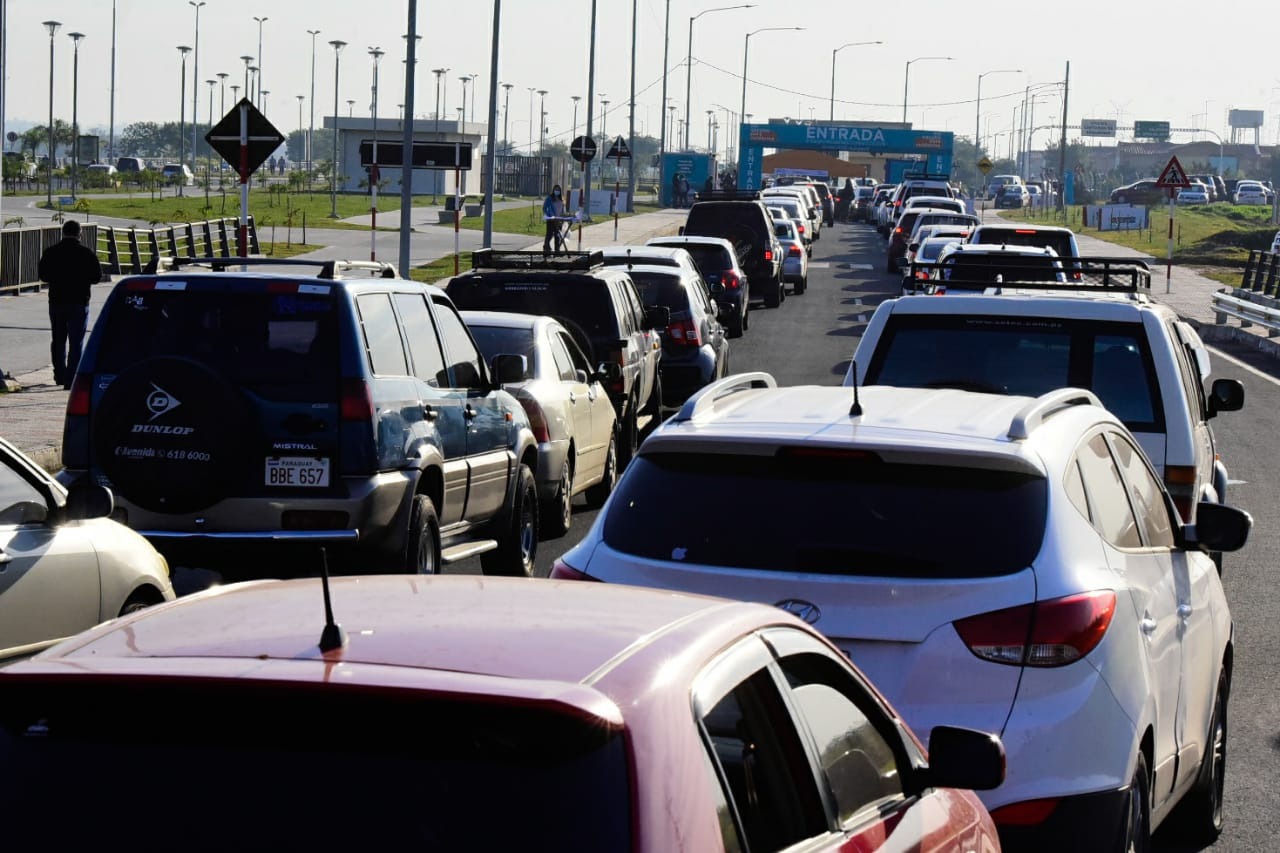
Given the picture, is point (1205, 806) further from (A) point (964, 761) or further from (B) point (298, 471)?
(B) point (298, 471)

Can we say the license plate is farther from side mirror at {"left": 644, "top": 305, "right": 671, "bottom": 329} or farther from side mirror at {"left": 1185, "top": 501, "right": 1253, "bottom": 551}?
side mirror at {"left": 644, "top": 305, "right": 671, "bottom": 329}

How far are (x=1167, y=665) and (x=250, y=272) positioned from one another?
619cm

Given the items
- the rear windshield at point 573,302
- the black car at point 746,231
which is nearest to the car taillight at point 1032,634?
the rear windshield at point 573,302

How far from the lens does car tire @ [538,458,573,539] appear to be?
44.7 feet

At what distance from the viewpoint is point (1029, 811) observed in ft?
17.2

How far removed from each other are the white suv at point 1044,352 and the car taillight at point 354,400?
2.50m

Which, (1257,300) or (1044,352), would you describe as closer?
(1044,352)

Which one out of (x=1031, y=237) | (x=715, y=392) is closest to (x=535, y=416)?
(x=715, y=392)

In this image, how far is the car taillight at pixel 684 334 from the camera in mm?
20625

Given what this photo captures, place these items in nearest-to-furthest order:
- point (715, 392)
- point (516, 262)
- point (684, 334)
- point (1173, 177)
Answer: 1. point (715, 392)
2. point (516, 262)
3. point (684, 334)
4. point (1173, 177)

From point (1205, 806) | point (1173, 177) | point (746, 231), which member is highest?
point (1173, 177)

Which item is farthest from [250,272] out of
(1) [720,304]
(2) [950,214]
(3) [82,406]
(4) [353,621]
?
(2) [950,214]

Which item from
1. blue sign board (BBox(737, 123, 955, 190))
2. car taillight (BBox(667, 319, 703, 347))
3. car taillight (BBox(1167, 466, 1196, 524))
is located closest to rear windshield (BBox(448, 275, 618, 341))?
car taillight (BBox(667, 319, 703, 347))

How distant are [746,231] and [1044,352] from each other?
28.1 metres
